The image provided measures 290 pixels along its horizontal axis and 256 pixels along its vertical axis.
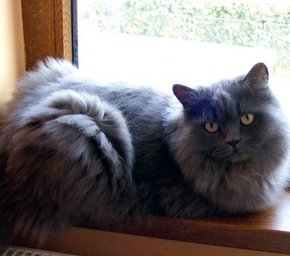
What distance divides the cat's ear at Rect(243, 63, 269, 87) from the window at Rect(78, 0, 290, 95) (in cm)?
21

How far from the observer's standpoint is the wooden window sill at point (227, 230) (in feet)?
3.27

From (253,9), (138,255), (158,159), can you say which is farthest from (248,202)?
(253,9)

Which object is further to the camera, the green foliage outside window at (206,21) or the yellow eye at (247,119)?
the green foliage outside window at (206,21)

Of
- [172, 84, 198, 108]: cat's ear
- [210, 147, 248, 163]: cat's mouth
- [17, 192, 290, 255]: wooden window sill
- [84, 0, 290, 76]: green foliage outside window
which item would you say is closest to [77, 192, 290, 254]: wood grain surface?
[17, 192, 290, 255]: wooden window sill

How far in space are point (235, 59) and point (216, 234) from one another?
1.74 feet

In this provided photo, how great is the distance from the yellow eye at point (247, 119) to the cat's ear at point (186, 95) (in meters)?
0.11

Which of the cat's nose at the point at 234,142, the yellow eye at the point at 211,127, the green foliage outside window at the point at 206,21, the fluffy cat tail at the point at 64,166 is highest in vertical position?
the green foliage outside window at the point at 206,21

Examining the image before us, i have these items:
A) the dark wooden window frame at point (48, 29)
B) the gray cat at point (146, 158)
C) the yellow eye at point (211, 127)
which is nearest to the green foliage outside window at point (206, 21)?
the dark wooden window frame at point (48, 29)

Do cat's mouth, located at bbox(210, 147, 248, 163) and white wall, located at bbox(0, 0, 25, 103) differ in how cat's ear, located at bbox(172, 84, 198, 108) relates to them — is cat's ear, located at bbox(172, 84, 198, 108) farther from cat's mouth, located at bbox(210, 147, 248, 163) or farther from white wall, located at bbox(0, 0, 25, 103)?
white wall, located at bbox(0, 0, 25, 103)

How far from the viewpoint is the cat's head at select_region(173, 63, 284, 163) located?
0.93 metres

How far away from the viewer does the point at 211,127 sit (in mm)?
943

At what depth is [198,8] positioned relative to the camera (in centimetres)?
128

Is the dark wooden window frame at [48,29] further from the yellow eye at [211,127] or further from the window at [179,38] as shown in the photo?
the yellow eye at [211,127]

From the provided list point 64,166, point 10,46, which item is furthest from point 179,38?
point 64,166
